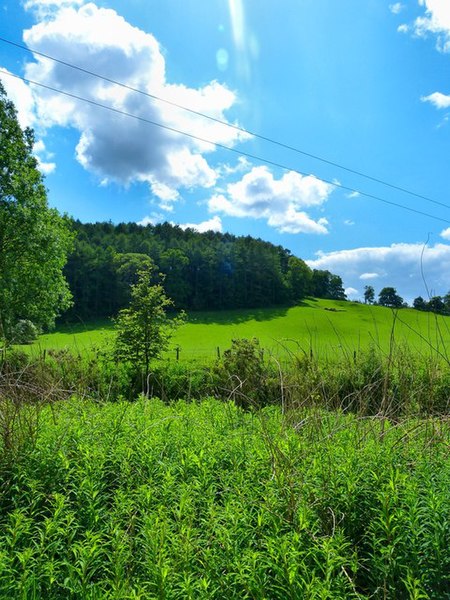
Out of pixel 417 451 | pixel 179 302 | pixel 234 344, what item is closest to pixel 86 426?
pixel 417 451

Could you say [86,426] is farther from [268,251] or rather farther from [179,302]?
[268,251]

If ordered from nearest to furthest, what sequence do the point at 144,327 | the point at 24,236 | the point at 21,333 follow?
the point at 21,333 → the point at 144,327 → the point at 24,236

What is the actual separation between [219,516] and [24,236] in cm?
2266

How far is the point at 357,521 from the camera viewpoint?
295cm

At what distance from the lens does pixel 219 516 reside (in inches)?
108

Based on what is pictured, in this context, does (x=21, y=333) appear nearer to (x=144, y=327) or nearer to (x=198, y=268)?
(x=144, y=327)

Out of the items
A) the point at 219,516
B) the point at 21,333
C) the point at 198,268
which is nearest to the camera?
the point at 219,516

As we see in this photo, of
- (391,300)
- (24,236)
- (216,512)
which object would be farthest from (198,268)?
(216,512)

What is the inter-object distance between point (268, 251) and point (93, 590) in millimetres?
78673

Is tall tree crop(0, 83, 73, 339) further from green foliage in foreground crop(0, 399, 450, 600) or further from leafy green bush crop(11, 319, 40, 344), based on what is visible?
green foliage in foreground crop(0, 399, 450, 600)

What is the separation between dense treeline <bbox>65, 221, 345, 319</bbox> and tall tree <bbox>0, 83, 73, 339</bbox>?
3573cm

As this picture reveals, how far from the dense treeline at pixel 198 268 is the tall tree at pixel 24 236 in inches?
1407

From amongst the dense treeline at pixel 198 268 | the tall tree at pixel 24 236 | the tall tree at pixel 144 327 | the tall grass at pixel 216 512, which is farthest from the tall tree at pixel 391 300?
the dense treeline at pixel 198 268

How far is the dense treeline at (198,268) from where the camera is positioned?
200 feet
